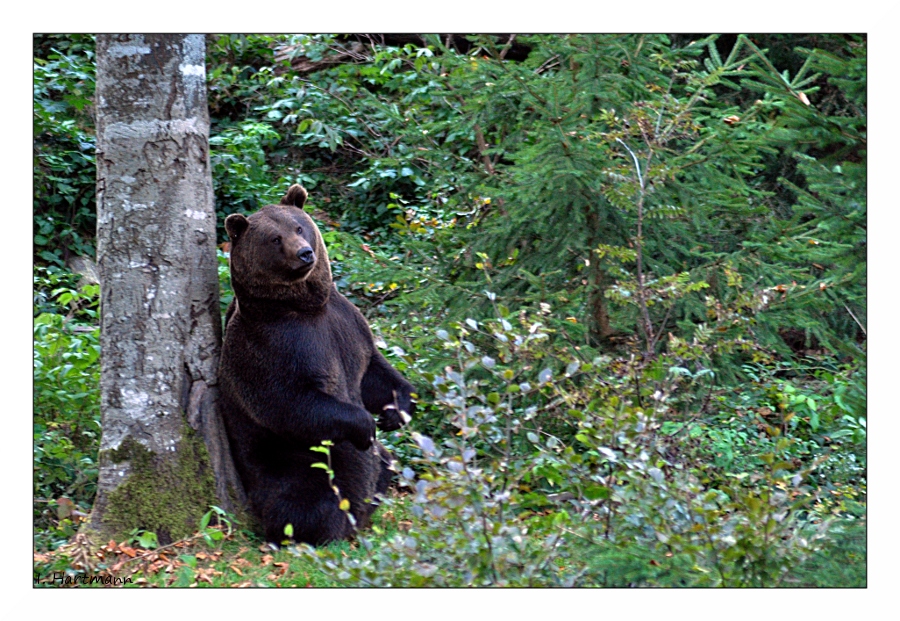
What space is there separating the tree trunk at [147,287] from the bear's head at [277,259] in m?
0.33

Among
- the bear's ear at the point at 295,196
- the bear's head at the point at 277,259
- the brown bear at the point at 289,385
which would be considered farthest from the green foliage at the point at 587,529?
the bear's ear at the point at 295,196

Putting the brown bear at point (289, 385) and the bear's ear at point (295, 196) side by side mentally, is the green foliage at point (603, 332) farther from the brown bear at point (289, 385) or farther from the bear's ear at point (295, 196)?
the bear's ear at point (295, 196)

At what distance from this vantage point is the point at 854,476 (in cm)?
614

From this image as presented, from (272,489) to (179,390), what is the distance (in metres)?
0.81

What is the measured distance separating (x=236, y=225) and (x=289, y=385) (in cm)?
98

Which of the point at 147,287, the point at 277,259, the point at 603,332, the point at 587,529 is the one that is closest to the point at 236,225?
the point at 277,259

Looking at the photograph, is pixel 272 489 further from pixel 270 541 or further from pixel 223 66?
pixel 223 66

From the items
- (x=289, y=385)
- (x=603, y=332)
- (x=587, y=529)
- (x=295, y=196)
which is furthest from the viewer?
(x=603, y=332)

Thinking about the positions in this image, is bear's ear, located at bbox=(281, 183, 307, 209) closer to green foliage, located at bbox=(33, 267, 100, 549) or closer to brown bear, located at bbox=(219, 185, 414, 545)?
brown bear, located at bbox=(219, 185, 414, 545)

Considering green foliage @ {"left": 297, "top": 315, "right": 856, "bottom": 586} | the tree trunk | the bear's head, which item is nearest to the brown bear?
the bear's head

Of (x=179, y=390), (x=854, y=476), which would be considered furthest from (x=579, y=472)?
(x=854, y=476)

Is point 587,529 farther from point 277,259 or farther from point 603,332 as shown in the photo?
point 603,332

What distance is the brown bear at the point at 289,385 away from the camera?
5012 mm

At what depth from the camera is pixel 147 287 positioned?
4.99 meters
